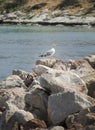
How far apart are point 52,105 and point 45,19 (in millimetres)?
96610

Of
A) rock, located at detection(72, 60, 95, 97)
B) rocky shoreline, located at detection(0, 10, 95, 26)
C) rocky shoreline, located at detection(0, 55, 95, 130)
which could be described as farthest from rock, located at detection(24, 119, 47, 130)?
rocky shoreline, located at detection(0, 10, 95, 26)

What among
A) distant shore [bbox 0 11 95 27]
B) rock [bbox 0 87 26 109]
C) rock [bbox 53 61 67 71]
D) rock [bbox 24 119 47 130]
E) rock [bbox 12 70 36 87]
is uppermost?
rock [bbox 24 119 47 130]

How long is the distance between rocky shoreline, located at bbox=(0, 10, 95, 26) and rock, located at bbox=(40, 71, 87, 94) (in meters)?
87.7

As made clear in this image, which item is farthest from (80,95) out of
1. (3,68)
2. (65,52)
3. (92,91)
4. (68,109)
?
(65,52)

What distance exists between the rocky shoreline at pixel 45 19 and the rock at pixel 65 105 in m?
89.6

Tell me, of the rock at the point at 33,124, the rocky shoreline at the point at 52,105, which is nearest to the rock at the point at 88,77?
the rocky shoreline at the point at 52,105

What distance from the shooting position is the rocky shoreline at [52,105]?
581 inches

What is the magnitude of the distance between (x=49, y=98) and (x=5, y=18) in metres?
107

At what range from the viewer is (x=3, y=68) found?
33625 millimetres

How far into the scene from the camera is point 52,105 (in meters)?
15.6

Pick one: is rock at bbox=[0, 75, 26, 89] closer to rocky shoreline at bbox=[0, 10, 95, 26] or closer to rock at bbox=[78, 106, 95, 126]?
rock at bbox=[78, 106, 95, 126]

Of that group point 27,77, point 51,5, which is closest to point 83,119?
point 27,77

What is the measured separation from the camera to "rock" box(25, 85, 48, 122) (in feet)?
53.6

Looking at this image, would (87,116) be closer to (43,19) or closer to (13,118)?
(13,118)
